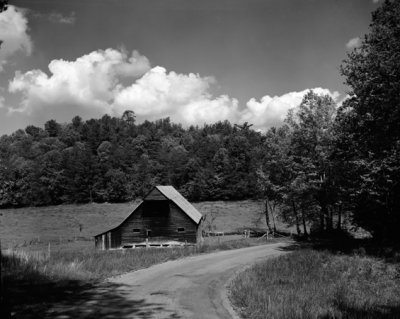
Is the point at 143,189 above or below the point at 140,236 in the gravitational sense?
above

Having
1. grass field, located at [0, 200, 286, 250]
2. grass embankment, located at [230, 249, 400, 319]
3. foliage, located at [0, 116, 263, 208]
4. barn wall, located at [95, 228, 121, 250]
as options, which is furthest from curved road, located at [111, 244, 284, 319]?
foliage, located at [0, 116, 263, 208]

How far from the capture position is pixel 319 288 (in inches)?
683

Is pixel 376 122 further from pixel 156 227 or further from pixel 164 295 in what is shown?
pixel 156 227

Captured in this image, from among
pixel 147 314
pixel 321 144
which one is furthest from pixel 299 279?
pixel 321 144

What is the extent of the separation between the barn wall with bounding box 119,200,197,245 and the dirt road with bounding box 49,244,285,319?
66.1 feet

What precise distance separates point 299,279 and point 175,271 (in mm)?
7168

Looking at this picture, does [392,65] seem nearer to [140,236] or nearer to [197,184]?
[140,236]

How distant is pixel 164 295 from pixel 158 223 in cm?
2953

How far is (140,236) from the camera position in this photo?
147ft

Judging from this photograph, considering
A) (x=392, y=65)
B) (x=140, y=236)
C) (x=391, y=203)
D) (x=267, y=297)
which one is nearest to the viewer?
(x=267, y=297)

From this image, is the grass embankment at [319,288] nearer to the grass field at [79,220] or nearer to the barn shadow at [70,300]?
the barn shadow at [70,300]

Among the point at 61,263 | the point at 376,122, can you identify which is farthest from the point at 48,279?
the point at 376,122

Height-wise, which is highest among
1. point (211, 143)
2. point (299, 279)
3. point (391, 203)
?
point (211, 143)

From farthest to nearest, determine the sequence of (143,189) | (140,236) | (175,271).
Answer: (143,189), (140,236), (175,271)
